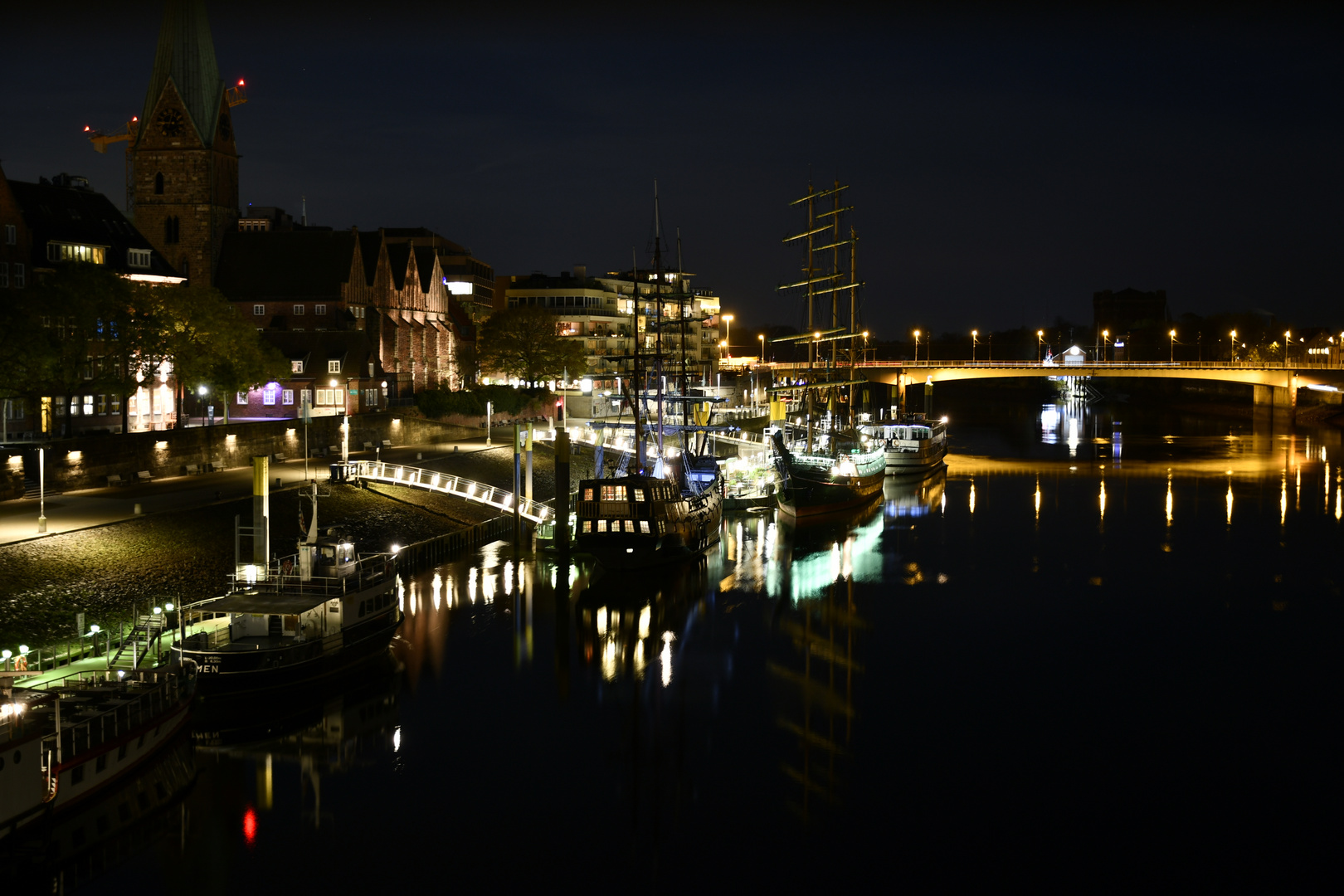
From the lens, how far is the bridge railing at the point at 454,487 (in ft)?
162

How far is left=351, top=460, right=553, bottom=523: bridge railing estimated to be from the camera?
49.4 meters


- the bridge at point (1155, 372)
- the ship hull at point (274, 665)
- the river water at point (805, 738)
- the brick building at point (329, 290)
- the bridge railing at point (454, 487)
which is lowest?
the river water at point (805, 738)

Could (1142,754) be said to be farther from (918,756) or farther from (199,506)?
(199,506)

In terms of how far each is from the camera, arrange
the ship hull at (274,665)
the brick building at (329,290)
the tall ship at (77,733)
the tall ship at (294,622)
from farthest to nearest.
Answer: the brick building at (329,290) < the tall ship at (294,622) < the ship hull at (274,665) < the tall ship at (77,733)

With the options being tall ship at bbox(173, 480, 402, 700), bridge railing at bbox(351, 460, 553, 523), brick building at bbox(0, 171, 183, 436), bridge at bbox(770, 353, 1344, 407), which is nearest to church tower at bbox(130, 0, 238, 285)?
brick building at bbox(0, 171, 183, 436)

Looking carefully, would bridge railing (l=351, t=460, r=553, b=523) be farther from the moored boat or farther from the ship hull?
the moored boat

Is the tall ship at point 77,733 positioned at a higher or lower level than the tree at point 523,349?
lower

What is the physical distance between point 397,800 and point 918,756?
11186 millimetres

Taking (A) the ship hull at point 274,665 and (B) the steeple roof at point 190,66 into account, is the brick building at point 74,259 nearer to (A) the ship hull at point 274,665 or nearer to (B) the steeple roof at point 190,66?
(B) the steeple roof at point 190,66

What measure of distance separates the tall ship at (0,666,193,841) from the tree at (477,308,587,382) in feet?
223

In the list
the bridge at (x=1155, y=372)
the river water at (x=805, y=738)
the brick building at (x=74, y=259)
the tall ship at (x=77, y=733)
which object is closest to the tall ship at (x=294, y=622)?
the river water at (x=805, y=738)

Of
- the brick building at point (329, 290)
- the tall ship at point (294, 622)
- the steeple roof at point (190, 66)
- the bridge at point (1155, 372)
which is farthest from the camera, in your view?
the bridge at point (1155, 372)

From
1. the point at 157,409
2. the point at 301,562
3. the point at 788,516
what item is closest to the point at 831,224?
the point at 788,516

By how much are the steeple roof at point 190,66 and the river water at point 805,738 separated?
158ft
